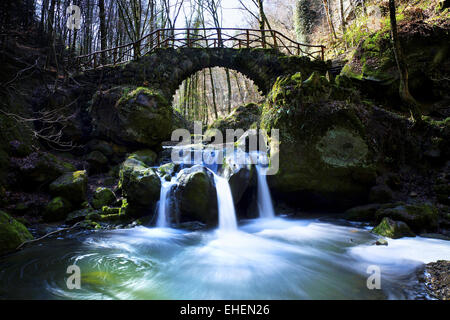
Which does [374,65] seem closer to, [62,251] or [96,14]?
[62,251]

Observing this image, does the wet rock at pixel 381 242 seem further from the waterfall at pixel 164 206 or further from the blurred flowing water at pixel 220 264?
the waterfall at pixel 164 206

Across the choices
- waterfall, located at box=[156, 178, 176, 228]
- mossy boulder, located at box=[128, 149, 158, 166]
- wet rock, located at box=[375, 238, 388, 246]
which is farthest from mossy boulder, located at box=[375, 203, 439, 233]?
mossy boulder, located at box=[128, 149, 158, 166]

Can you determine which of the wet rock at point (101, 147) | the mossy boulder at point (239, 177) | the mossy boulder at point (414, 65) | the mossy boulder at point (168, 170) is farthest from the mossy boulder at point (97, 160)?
the mossy boulder at point (414, 65)

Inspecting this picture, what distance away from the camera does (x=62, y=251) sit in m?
4.49

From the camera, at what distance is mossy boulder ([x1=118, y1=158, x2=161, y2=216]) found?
6.43m

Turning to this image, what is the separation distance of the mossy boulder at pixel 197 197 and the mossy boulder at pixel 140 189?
71 cm

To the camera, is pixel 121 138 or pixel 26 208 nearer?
pixel 26 208

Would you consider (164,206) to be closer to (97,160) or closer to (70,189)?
(70,189)

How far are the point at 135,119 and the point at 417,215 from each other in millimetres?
9359

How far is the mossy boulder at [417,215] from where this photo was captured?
16.6 ft

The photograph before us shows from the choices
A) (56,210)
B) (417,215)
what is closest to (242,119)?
(417,215)

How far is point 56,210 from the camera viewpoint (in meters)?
6.24
